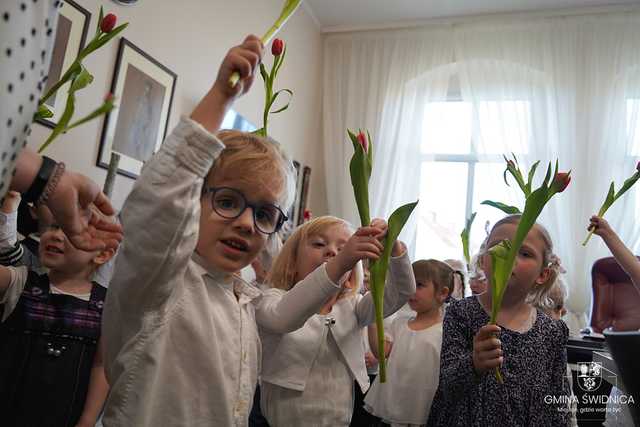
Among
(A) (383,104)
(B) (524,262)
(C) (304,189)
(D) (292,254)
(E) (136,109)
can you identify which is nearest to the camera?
(B) (524,262)

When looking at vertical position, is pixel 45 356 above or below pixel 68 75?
below

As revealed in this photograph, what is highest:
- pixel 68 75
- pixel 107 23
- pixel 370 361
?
pixel 107 23

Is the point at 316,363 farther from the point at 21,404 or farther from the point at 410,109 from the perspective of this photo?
the point at 410,109

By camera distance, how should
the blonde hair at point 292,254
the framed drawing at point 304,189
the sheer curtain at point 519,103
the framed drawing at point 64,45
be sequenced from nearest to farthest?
the blonde hair at point 292,254
the framed drawing at point 64,45
the sheer curtain at point 519,103
the framed drawing at point 304,189

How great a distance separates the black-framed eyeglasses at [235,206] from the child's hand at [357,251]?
0.54 ft

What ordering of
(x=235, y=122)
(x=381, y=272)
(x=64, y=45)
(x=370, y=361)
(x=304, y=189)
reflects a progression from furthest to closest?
(x=304, y=189) → (x=235, y=122) → (x=64, y=45) → (x=370, y=361) → (x=381, y=272)

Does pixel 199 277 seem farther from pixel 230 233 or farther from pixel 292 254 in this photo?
pixel 292 254

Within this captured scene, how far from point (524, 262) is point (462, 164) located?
337 centimetres

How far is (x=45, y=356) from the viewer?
3.84 ft

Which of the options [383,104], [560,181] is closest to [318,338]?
[560,181]

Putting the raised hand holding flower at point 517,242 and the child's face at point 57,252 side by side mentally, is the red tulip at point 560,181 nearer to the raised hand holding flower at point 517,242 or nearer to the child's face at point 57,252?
the raised hand holding flower at point 517,242

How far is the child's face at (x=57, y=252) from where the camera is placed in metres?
1.25

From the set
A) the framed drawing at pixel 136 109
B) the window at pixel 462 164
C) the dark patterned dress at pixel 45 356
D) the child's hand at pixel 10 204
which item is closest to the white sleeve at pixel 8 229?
the child's hand at pixel 10 204

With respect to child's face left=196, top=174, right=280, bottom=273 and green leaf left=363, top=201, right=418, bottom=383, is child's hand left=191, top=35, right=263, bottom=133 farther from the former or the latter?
green leaf left=363, top=201, right=418, bottom=383
